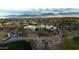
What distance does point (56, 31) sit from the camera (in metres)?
0.99

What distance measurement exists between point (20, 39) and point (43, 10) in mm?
274

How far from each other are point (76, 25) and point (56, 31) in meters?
0.15

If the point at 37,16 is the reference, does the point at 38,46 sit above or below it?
below

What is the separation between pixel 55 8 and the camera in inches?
38.9

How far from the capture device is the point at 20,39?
0.99 meters
